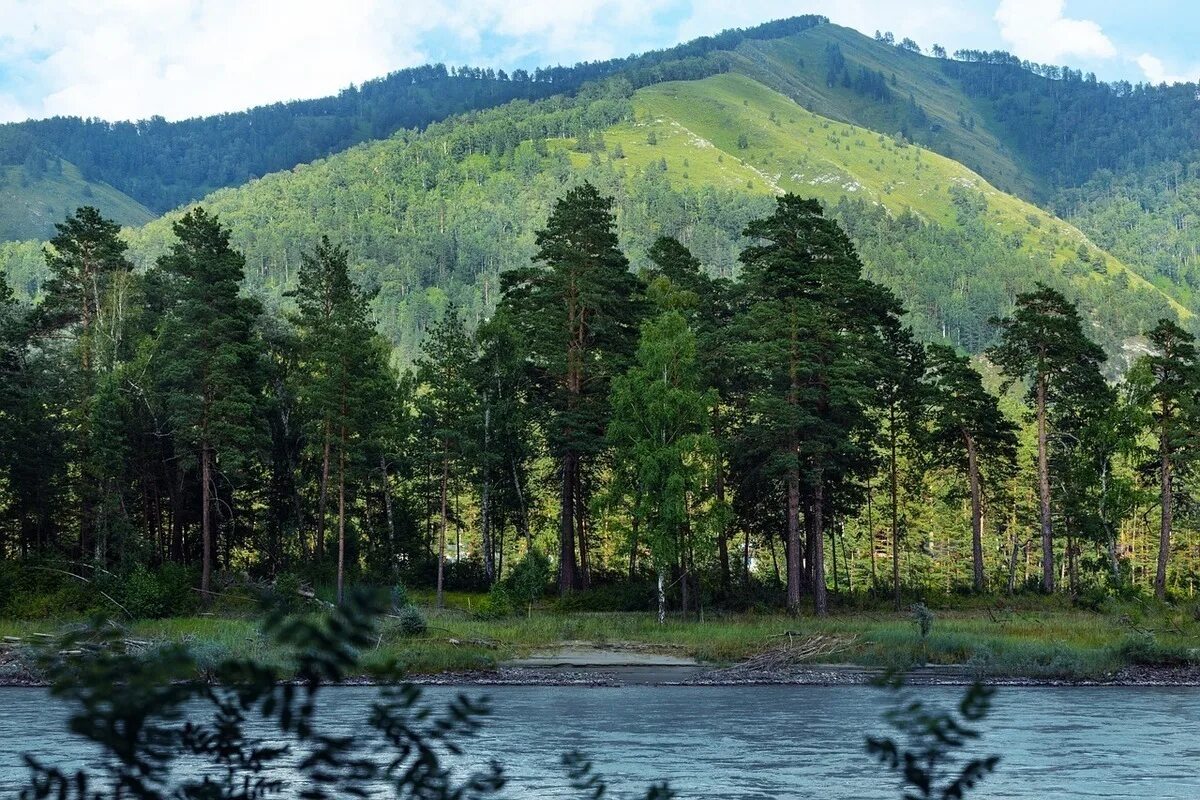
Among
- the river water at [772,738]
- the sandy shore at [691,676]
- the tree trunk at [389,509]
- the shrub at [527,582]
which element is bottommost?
the sandy shore at [691,676]

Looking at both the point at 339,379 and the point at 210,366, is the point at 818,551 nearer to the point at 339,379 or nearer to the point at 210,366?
the point at 339,379

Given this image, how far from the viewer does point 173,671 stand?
14.9 feet

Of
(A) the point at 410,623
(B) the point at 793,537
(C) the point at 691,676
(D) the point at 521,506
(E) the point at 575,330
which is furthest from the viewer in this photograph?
(D) the point at 521,506

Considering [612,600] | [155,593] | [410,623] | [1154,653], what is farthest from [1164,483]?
[155,593]

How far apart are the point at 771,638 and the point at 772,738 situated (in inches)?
711

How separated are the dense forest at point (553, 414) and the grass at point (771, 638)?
3982 mm

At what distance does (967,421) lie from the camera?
221 feet

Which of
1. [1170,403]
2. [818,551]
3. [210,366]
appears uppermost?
[210,366]

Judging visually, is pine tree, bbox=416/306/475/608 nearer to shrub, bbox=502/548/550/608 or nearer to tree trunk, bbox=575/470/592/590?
shrub, bbox=502/548/550/608

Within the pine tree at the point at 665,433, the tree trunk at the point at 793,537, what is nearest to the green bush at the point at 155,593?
the pine tree at the point at 665,433

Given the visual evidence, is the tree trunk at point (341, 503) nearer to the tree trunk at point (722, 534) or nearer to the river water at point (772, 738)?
the tree trunk at point (722, 534)

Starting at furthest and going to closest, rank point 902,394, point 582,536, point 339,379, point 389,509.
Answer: point 389,509 → point 582,536 → point 902,394 → point 339,379

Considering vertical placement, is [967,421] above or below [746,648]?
above

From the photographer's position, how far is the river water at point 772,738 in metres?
22.7
